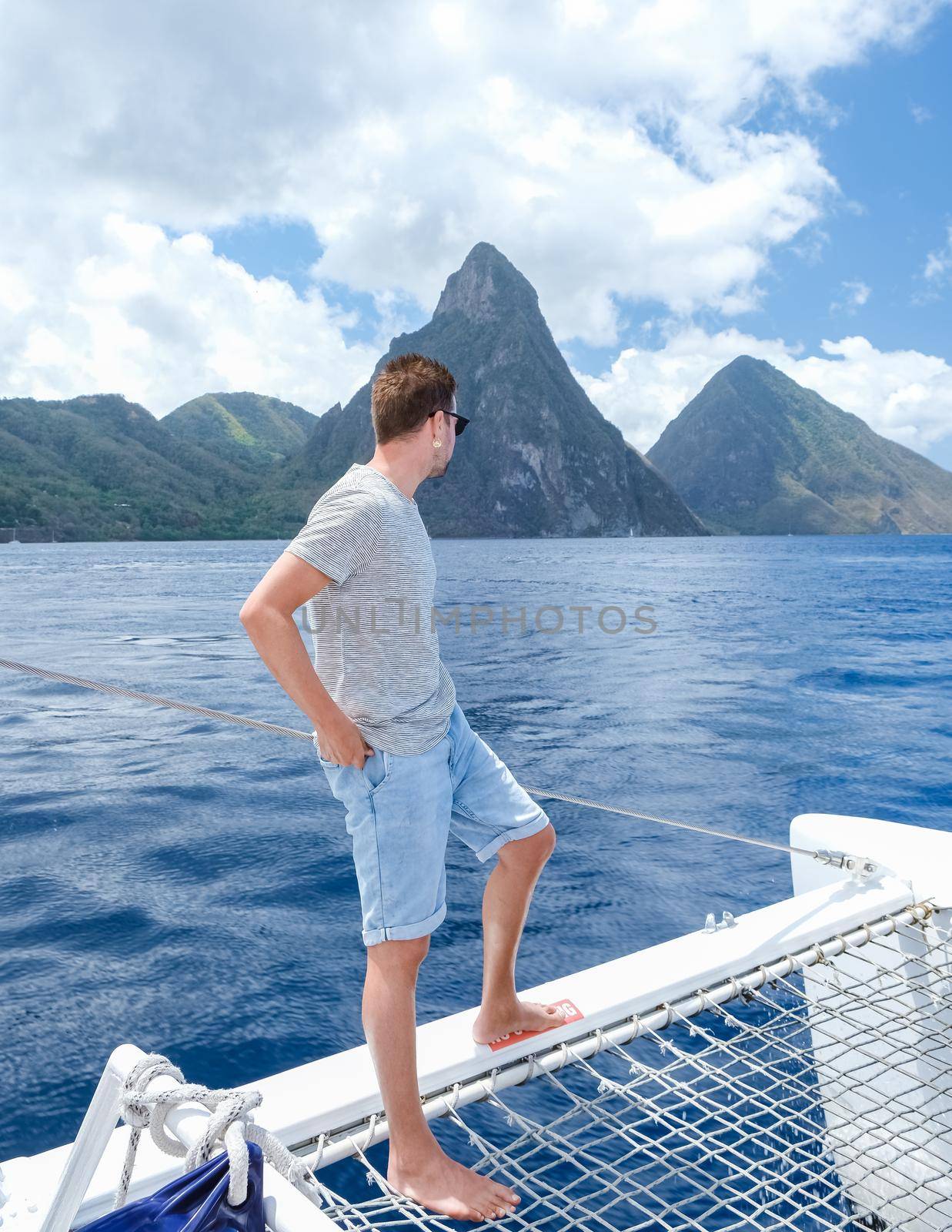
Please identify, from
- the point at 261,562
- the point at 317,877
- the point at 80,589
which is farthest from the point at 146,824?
the point at 261,562

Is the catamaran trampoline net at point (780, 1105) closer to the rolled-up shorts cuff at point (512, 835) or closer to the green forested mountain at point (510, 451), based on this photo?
the rolled-up shorts cuff at point (512, 835)

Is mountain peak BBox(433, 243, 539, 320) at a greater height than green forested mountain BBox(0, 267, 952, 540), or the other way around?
mountain peak BBox(433, 243, 539, 320)

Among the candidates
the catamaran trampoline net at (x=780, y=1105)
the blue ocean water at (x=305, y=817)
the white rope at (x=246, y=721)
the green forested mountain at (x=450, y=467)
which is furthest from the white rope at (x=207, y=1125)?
the green forested mountain at (x=450, y=467)

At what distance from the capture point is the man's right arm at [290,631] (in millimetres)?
1821

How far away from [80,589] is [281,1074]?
3762 centimetres

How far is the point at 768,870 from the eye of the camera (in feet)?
19.6

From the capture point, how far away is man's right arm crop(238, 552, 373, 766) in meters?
1.82

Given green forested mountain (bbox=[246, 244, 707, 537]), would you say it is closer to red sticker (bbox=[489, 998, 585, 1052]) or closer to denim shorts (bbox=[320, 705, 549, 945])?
red sticker (bbox=[489, 998, 585, 1052])

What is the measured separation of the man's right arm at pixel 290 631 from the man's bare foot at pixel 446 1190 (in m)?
1.00

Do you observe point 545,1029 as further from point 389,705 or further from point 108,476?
point 108,476

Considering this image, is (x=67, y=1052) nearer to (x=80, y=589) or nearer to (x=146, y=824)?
(x=146, y=824)

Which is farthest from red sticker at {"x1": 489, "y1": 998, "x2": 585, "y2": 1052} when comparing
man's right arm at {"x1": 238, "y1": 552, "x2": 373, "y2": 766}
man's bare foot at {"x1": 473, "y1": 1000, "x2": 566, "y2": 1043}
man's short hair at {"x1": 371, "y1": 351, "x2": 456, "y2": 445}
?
man's short hair at {"x1": 371, "y1": 351, "x2": 456, "y2": 445}

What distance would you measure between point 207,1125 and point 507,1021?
4.16 feet

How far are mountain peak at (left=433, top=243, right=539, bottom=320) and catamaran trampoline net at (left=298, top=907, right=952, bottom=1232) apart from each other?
636ft
